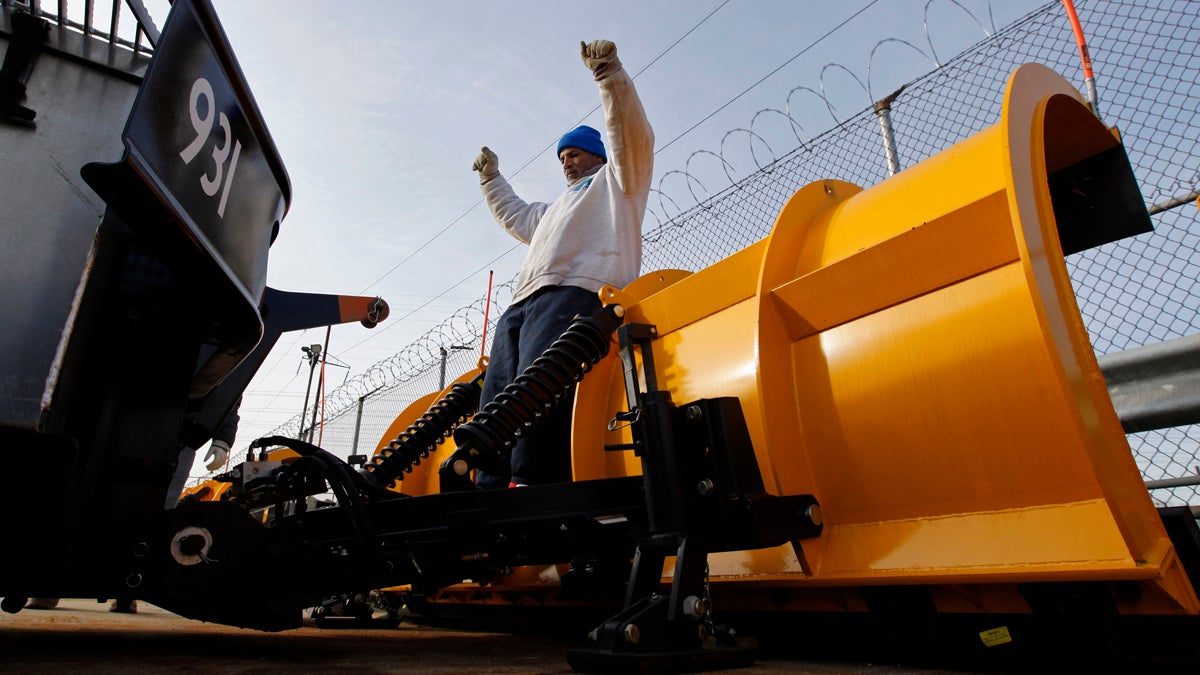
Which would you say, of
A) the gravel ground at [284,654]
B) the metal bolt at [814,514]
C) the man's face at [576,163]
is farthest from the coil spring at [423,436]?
the metal bolt at [814,514]

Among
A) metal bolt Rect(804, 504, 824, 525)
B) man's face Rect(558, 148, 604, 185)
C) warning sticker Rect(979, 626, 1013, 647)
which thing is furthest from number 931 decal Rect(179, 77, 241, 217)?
warning sticker Rect(979, 626, 1013, 647)

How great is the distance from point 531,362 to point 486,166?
2.00 m

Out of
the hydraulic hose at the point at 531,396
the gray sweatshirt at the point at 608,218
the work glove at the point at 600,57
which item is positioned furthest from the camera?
the gray sweatshirt at the point at 608,218

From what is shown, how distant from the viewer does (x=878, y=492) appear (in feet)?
6.08

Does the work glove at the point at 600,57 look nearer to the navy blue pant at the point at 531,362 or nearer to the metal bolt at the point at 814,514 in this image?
the navy blue pant at the point at 531,362

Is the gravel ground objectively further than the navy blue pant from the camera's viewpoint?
No

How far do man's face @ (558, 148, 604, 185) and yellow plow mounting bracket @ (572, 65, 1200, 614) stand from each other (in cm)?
167

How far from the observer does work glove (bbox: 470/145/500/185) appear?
4.52 m

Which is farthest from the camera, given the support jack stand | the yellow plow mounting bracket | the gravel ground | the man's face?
the man's face

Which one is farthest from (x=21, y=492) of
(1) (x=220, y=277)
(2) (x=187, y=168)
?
(2) (x=187, y=168)

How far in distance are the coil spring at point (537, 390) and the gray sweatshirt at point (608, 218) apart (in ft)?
2.26

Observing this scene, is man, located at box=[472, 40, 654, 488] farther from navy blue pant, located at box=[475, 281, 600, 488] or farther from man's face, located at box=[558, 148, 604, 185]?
man's face, located at box=[558, 148, 604, 185]

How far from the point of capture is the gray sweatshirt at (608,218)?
3.09m

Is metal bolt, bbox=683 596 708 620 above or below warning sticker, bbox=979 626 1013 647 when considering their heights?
above
